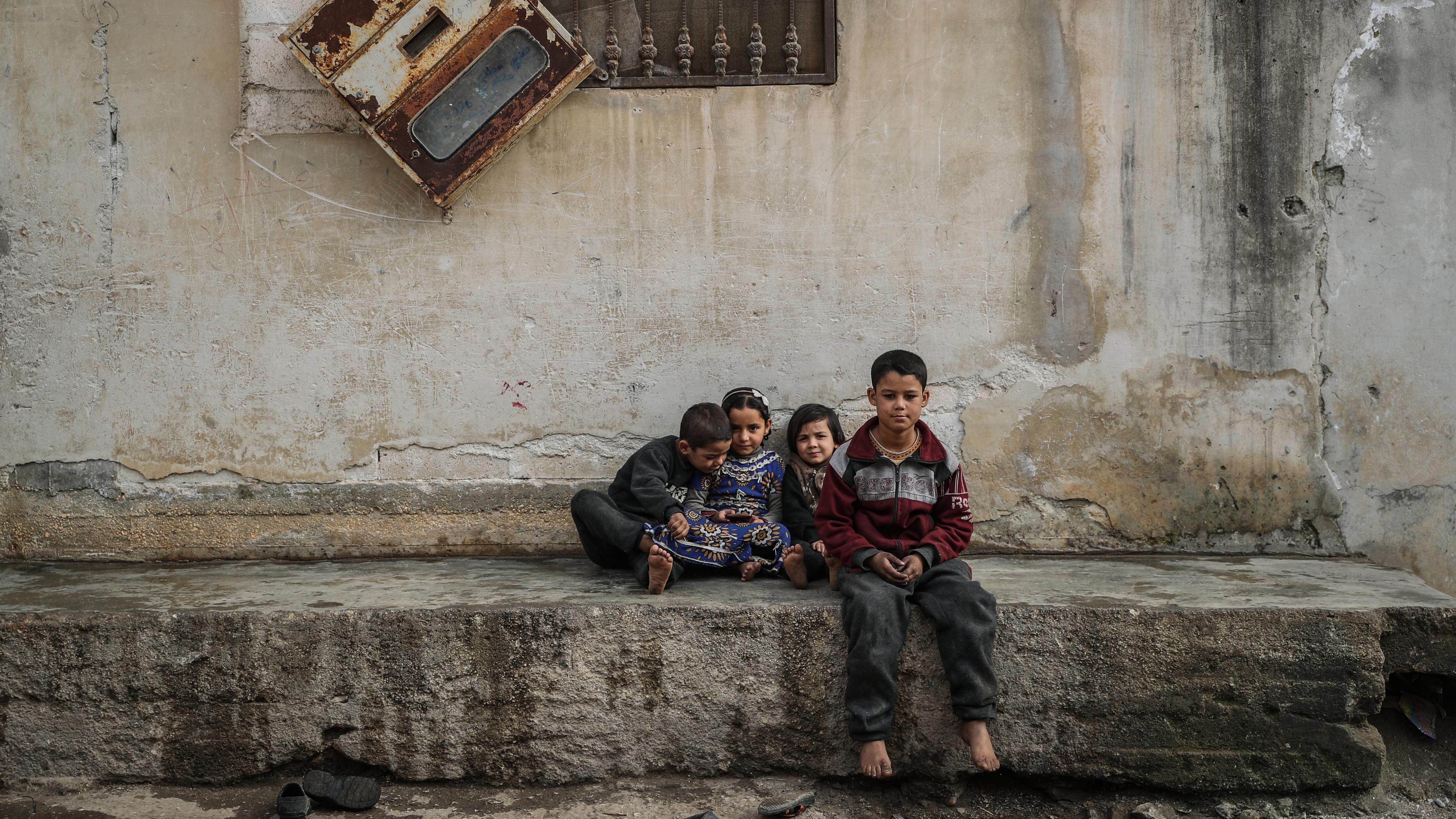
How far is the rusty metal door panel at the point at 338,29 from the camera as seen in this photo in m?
3.29

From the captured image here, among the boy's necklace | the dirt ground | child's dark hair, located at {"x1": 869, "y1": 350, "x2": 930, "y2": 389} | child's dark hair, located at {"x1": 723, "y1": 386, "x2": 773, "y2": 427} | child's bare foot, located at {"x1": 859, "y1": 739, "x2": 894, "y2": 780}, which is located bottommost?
the dirt ground

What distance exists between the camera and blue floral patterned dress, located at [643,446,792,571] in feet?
10.3

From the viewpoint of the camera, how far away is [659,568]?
292cm

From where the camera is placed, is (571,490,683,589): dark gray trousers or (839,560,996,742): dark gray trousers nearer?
(839,560,996,742): dark gray trousers

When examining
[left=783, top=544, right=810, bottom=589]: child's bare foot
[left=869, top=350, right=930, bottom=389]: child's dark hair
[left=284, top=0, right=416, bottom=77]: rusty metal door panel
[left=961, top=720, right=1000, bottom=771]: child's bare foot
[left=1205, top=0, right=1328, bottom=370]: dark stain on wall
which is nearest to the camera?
[left=961, top=720, right=1000, bottom=771]: child's bare foot

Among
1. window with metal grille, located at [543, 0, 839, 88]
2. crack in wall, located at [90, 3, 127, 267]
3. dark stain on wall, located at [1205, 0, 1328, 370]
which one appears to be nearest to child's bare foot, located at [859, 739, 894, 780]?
dark stain on wall, located at [1205, 0, 1328, 370]

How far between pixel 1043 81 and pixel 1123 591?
1.73m

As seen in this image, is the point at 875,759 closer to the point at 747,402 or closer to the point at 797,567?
the point at 797,567

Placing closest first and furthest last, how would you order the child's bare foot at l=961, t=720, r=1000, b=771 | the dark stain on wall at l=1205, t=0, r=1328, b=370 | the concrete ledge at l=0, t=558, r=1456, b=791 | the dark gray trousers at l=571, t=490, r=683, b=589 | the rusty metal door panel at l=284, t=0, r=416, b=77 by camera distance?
the child's bare foot at l=961, t=720, r=1000, b=771 < the concrete ledge at l=0, t=558, r=1456, b=791 < the dark gray trousers at l=571, t=490, r=683, b=589 < the rusty metal door panel at l=284, t=0, r=416, b=77 < the dark stain on wall at l=1205, t=0, r=1328, b=370

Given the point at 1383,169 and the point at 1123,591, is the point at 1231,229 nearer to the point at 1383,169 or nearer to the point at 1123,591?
the point at 1383,169

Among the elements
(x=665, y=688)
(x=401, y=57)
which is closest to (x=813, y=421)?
(x=665, y=688)

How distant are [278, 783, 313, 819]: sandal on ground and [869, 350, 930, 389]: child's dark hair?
188 cm

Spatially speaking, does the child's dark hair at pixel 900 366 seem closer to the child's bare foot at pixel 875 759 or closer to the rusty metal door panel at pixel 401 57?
the child's bare foot at pixel 875 759

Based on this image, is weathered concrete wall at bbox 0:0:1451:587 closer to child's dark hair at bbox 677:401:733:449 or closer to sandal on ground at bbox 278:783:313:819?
child's dark hair at bbox 677:401:733:449
